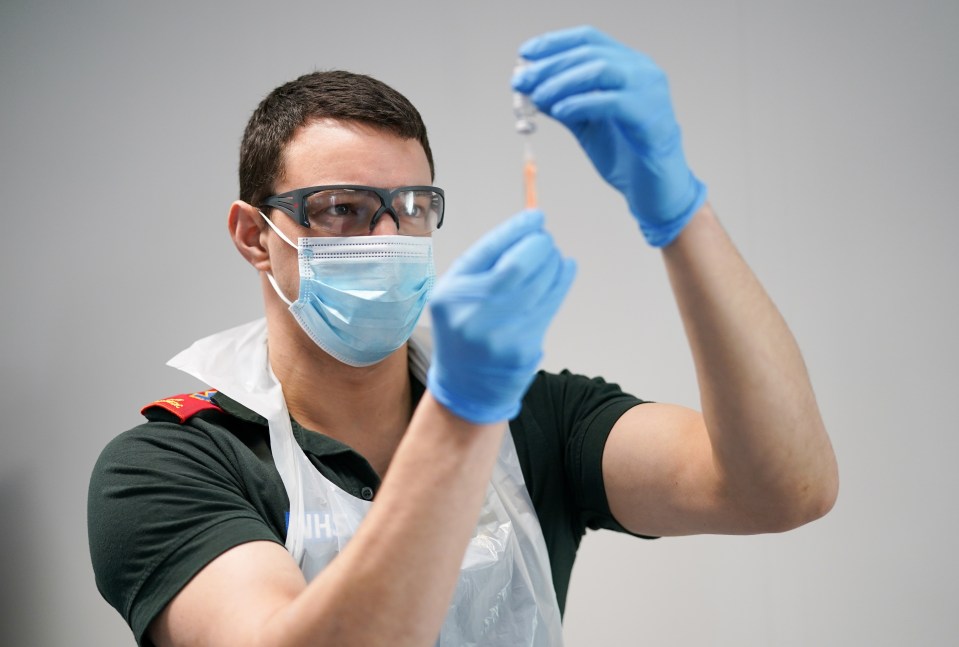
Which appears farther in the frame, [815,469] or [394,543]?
[815,469]

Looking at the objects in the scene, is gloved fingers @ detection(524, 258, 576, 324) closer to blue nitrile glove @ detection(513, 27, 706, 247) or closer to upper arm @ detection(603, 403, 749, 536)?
blue nitrile glove @ detection(513, 27, 706, 247)

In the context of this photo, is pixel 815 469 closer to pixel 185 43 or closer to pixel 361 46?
pixel 361 46

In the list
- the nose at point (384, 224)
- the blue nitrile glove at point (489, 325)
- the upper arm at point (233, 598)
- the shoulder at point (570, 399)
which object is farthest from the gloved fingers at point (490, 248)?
the shoulder at point (570, 399)

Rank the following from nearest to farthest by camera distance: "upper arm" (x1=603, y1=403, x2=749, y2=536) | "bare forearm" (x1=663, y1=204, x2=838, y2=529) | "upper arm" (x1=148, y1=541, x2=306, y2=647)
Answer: "upper arm" (x1=148, y1=541, x2=306, y2=647) < "bare forearm" (x1=663, y1=204, x2=838, y2=529) < "upper arm" (x1=603, y1=403, x2=749, y2=536)

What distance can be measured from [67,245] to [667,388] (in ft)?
5.22

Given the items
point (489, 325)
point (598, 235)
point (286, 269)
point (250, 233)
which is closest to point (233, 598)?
point (489, 325)

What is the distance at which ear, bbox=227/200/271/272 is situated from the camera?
1.46m

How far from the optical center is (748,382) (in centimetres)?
105

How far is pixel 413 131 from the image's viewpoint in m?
Answer: 1.44

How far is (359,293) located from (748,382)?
583 millimetres

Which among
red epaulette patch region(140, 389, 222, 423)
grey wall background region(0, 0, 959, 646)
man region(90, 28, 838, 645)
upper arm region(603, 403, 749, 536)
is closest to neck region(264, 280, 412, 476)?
man region(90, 28, 838, 645)

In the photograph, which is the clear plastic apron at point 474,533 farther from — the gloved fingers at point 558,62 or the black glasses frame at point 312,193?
the gloved fingers at point 558,62

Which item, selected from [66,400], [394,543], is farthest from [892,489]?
[66,400]

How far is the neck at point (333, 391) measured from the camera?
141 centimetres
